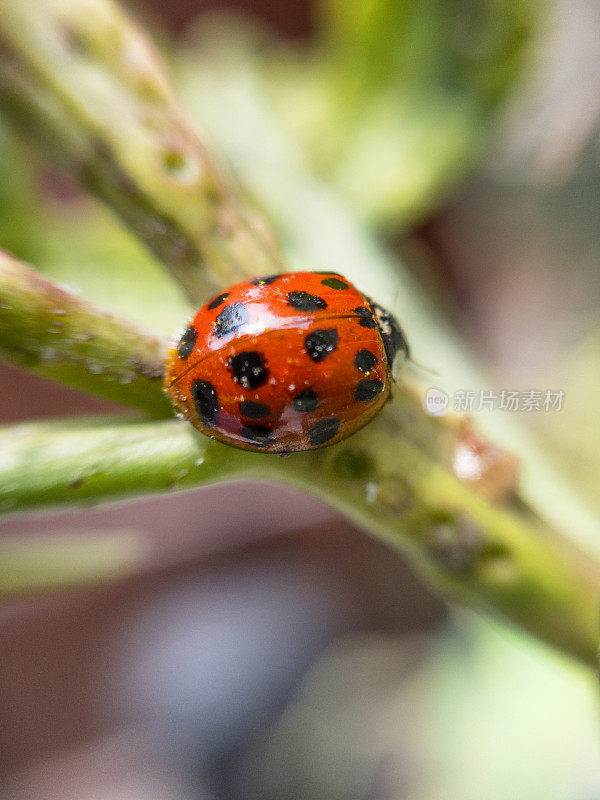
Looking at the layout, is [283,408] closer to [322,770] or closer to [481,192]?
[322,770]

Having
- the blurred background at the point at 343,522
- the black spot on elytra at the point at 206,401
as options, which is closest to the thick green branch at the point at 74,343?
the black spot on elytra at the point at 206,401

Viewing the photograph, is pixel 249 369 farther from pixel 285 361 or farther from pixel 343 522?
pixel 343 522

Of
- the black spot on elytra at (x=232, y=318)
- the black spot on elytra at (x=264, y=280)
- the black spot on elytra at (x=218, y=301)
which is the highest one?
the black spot on elytra at (x=264, y=280)

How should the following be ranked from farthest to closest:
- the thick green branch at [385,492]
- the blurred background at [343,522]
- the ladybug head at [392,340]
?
the blurred background at [343,522] → the ladybug head at [392,340] → the thick green branch at [385,492]

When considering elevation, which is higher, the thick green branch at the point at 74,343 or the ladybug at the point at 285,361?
the thick green branch at the point at 74,343

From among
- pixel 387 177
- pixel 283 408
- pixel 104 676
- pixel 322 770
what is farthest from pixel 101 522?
pixel 283 408

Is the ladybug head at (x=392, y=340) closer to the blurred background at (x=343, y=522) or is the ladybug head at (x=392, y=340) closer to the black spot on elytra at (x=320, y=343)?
the black spot on elytra at (x=320, y=343)

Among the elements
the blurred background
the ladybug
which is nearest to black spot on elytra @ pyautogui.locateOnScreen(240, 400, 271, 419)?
the ladybug
